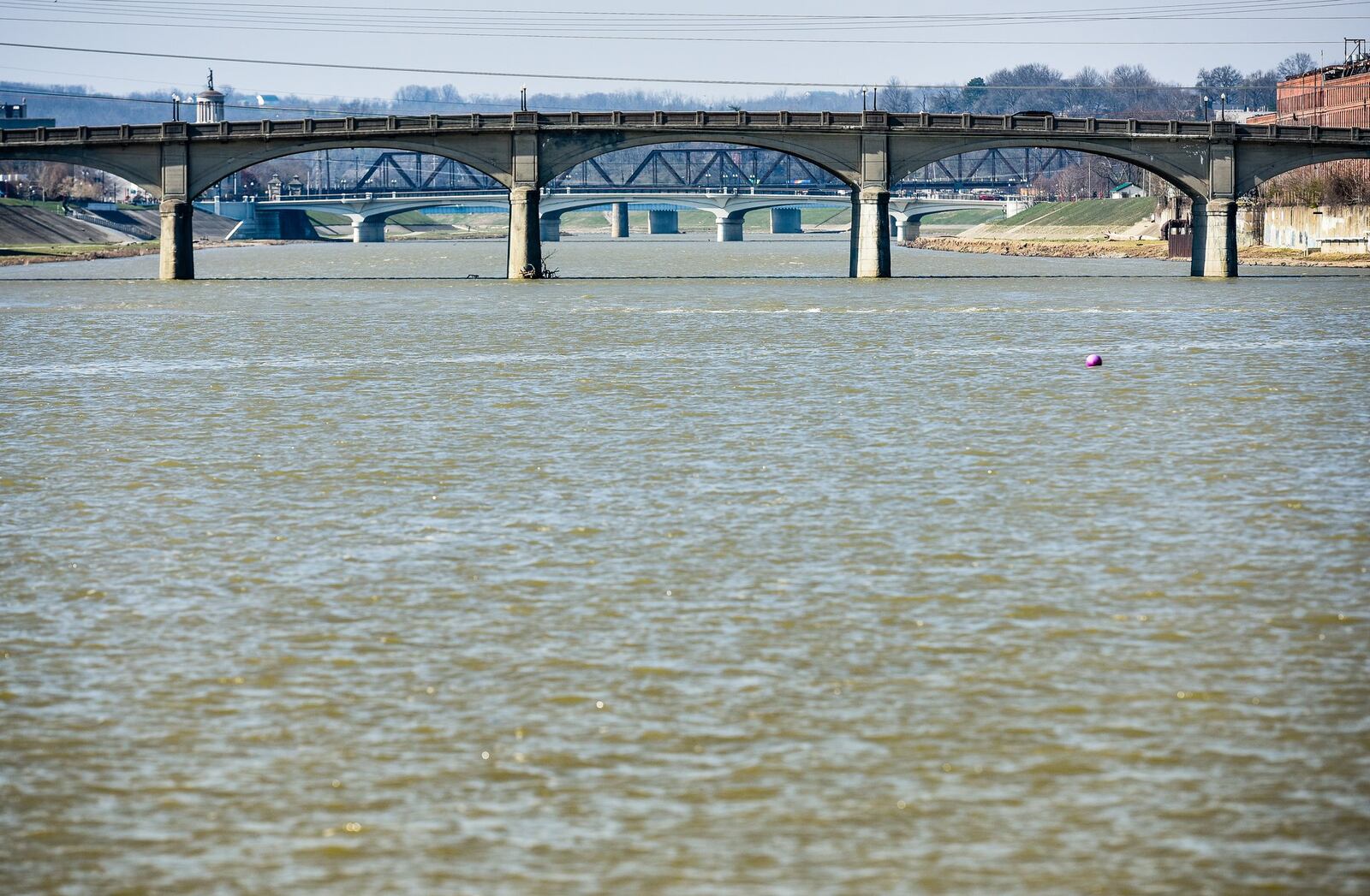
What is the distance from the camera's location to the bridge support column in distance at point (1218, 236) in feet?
311

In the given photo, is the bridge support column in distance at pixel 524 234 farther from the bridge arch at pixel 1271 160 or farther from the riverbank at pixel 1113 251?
the riverbank at pixel 1113 251

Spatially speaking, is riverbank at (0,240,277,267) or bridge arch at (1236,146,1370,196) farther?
riverbank at (0,240,277,267)

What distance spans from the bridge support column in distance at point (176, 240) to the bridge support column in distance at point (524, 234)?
16.1 metres

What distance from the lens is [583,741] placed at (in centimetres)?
1284

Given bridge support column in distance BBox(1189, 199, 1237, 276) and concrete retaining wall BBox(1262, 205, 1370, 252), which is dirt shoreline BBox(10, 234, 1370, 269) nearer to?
concrete retaining wall BBox(1262, 205, 1370, 252)

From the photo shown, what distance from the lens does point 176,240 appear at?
93688 mm

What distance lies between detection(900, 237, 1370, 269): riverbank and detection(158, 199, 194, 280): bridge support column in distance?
65405 millimetres

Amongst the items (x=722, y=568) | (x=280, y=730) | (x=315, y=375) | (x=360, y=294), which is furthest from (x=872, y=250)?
(x=280, y=730)

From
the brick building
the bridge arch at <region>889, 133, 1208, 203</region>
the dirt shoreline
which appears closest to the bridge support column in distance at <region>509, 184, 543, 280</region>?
the bridge arch at <region>889, 133, 1208, 203</region>

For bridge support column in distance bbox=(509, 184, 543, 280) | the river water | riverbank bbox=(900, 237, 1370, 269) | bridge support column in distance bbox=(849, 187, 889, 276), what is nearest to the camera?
the river water

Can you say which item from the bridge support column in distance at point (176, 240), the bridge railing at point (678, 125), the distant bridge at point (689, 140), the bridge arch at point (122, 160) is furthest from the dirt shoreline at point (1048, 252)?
the bridge support column in distance at point (176, 240)

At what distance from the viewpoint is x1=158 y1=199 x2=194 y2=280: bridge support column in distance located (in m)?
92.8

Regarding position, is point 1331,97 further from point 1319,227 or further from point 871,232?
point 871,232

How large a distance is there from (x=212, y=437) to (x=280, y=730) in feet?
59.2
